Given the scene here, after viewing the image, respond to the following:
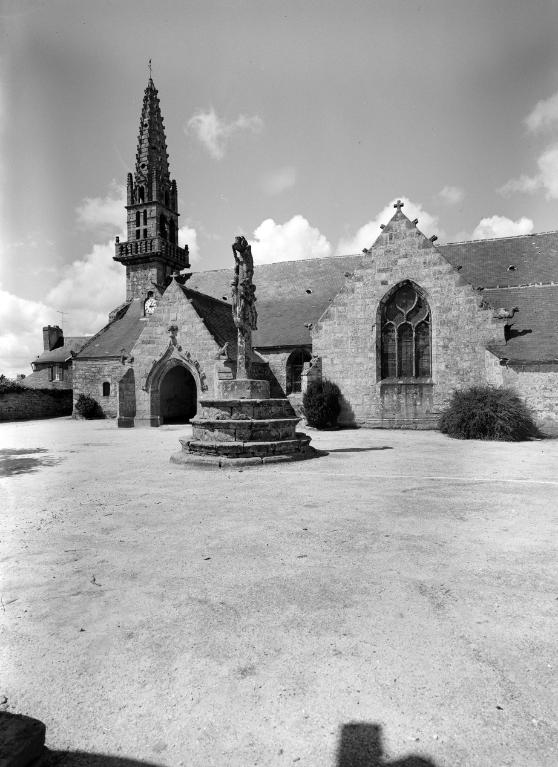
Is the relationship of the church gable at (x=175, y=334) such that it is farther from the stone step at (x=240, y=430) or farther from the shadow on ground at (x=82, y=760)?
the shadow on ground at (x=82, y=760)

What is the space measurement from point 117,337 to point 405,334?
748 inches

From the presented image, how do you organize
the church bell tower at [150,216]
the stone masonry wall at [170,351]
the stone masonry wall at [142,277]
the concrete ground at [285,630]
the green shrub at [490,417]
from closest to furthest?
the concrete ground at [285,630]
the green shrub at [490,417]
the stone masonry wall at [170,351]
the stone masonry wall at [142,277]
the church bell tower at [150,216]

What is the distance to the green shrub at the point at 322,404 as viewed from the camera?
1852cm

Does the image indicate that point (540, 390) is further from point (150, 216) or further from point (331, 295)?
point (150, 216)

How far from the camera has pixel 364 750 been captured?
1.92 m

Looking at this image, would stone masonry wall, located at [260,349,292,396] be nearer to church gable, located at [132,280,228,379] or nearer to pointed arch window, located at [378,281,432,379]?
church gable, located at [132,280,228,379]

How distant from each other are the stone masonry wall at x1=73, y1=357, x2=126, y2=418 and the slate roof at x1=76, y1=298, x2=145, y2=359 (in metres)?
0.43

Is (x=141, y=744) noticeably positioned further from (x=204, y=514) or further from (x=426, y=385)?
(x=426, y=385)

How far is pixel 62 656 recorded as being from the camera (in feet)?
8.60

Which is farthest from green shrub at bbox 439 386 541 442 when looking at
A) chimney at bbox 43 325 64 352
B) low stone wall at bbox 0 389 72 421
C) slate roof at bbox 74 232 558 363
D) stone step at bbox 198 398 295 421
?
chimney at bbox 43 325 64 352

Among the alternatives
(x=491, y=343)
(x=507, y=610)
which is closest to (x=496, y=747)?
(x=507, y=610)

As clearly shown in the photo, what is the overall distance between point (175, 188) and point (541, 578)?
134ft

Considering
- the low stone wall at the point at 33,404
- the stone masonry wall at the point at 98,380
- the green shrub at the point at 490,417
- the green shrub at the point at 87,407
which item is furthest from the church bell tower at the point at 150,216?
the green shrub at the point at 490,417

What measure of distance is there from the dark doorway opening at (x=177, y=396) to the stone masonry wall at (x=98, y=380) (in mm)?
6274
